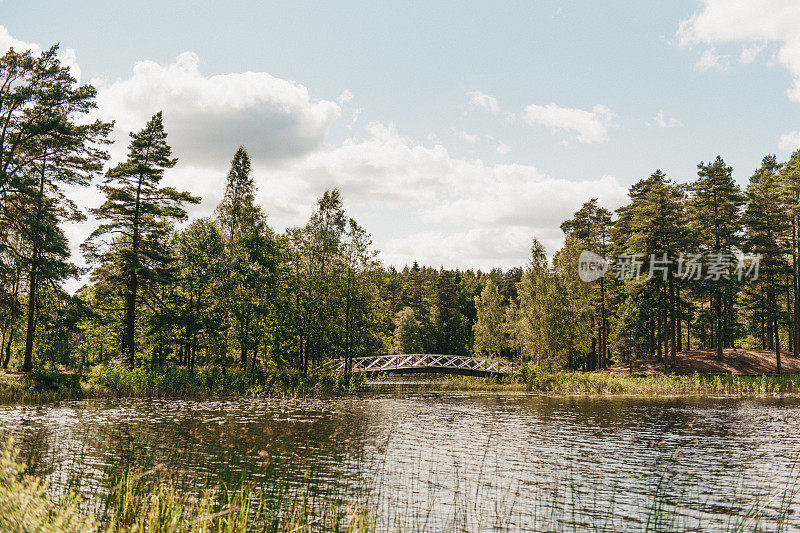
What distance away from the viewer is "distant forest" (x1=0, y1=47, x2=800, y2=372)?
2691 centimetres

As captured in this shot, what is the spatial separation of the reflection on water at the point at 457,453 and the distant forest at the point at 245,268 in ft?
31.9

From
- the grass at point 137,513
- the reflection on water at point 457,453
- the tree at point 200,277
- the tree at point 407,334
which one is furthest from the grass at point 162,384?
the tree at point 407,334

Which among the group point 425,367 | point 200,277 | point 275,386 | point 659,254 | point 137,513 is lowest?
point 275,386

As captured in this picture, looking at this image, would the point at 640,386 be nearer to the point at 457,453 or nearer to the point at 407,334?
the point at 457,453

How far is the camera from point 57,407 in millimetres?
21844

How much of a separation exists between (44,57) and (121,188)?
8.06 m

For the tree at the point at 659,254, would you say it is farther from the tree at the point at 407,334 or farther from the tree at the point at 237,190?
the tree at the point at 407,334

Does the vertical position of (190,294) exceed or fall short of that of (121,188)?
it falls short

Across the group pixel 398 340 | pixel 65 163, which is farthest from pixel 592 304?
pixel 65 163

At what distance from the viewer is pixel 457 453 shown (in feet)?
46.6

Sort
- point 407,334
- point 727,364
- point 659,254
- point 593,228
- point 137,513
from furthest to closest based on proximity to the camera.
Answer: point 407,334
point 593,228
point 727,364
point 659,254
point 137,513

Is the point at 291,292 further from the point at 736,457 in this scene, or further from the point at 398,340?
the point at 398,340

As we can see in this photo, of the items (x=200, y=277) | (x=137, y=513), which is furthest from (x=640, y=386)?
(x=137, y=513)

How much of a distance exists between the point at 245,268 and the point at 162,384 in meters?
8.93
